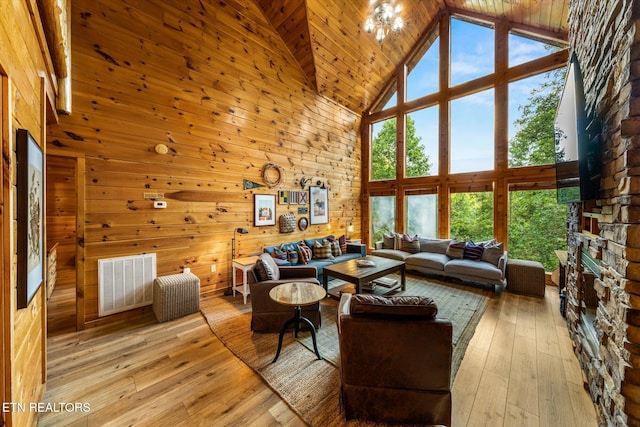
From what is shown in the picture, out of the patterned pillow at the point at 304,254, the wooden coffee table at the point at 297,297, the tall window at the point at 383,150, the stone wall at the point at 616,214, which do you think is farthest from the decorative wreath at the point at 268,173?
the stone wall at the point at 616,214

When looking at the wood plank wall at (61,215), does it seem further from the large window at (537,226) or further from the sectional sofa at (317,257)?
the large window at (537,226)

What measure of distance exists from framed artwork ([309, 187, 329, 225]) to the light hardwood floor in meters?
3.21

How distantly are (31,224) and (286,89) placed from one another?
177 inches

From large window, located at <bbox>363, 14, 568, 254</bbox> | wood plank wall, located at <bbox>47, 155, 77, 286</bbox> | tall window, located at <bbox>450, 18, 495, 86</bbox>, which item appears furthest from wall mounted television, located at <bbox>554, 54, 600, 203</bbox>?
wood plank wall, located at <bbox>47, 155, 77, 286</bbox>

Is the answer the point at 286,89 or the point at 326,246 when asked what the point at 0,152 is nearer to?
the point at 326,246

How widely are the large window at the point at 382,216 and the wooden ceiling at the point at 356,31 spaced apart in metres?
2.72

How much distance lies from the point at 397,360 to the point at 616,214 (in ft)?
5.32

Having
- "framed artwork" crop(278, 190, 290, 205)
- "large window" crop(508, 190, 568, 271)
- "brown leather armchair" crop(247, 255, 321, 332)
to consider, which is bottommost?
"brown leather armchair" crop(247, 255, 321, 332)

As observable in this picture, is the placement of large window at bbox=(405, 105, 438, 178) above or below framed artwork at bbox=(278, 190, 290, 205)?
above

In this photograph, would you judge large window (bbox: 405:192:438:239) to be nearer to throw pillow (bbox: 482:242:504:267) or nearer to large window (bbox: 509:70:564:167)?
throw pillow (bbox: 482:242:504:267)

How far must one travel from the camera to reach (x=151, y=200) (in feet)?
10.7

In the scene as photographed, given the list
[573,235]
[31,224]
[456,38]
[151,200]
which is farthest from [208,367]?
[456,38]

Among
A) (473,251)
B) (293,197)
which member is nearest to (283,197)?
(293,197)

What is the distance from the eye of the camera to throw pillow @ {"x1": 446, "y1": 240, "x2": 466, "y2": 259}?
458cm
